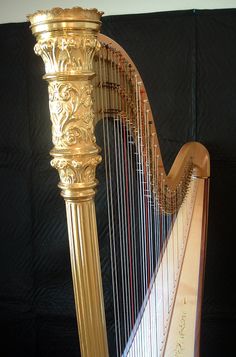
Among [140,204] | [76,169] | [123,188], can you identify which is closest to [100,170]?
[123,188]

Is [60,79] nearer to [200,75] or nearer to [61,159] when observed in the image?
[61,159]

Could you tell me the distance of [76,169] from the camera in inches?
19.8

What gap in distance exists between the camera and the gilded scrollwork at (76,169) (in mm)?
498

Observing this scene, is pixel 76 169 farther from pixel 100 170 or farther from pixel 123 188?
pixel 100 170

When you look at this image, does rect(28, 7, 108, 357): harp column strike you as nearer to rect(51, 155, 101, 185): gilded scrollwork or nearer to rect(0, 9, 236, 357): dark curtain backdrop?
rect(51, 155, 101, 185): gilded scrollwork

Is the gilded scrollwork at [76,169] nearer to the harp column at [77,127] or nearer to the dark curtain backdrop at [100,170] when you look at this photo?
the harp column at [77,127]

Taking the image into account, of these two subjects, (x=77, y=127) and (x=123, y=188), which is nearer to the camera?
(x=77, y=127)

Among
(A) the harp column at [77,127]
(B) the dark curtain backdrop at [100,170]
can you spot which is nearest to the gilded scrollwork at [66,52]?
Result: (A) the harp column at [77,127]

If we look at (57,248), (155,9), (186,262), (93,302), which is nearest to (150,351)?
(186,262)

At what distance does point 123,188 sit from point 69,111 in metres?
1.00

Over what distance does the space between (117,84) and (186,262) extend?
3.00 feet

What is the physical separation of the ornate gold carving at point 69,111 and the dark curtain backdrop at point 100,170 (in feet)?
4.40

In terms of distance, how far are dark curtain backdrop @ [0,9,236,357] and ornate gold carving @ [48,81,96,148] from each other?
134cm

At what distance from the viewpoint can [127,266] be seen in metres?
1.71
